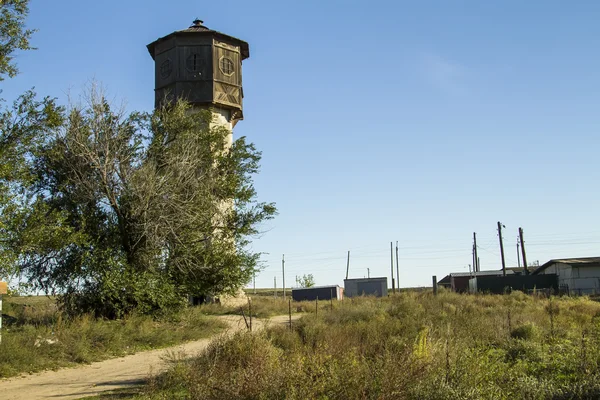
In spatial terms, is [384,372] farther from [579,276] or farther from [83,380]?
[579,276]

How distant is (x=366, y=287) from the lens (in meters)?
66.1

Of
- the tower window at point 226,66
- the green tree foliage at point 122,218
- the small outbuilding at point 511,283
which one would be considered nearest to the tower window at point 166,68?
the tower window at point 226,66

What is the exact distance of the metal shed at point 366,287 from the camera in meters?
64.0

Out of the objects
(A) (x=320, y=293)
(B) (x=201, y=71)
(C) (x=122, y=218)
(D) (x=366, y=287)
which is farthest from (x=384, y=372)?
(D) (x=366, y=287)

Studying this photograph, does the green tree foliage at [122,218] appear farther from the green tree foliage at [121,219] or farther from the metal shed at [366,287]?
the metal shed at [366,287]

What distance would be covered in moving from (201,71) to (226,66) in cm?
178

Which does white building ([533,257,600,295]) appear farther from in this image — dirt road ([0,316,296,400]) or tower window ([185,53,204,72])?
dirt road ([0,316,296,400])

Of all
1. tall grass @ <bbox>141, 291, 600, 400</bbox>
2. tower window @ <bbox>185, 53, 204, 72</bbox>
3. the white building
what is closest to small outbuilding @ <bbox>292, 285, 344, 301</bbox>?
the white building

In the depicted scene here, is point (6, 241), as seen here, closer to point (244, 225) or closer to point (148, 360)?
point (148, 360)

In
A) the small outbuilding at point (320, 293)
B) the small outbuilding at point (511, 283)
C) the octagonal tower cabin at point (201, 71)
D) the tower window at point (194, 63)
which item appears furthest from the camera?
the small outbuilding at point (320, 293)

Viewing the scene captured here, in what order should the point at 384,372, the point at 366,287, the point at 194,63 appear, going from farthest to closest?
the point at 366,287
the point at 194,63
the point at 384,372

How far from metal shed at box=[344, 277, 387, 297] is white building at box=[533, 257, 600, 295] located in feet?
59.4

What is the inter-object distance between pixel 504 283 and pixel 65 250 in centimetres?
4418

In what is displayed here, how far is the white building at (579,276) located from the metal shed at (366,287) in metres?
18.1
